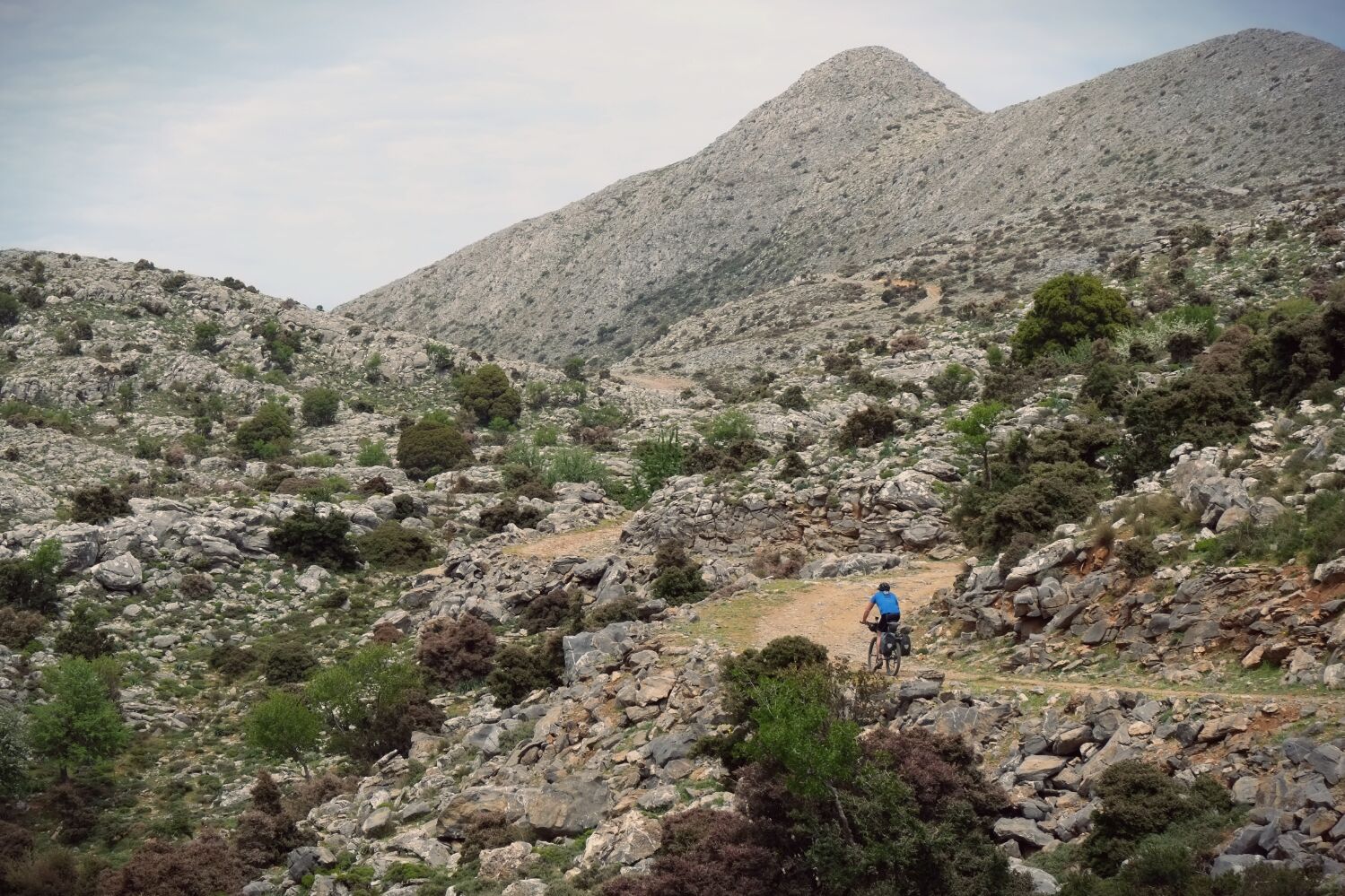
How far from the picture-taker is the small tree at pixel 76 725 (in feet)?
94.7

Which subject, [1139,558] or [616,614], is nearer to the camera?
[1139,558]

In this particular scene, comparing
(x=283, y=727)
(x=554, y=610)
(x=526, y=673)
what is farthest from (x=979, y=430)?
(x=283, y=727)

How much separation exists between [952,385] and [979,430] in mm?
16134

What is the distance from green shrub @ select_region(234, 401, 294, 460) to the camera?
63.2m

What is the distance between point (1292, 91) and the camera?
320 ft

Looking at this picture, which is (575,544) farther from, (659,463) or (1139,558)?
(1139,558)

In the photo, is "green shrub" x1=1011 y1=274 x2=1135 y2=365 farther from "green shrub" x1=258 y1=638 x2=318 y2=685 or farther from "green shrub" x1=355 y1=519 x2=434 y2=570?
"green shrub" x1=258 y1=638 x2=318 y2=685

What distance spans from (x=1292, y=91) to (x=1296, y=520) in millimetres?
98931

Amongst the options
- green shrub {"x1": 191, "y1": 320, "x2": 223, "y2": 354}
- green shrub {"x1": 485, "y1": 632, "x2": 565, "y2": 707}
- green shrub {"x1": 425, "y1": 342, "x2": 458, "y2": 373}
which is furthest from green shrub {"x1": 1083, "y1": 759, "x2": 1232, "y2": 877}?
green shrub {"x1": 191, "y1": 320, "x2": 223, "y2": 354}

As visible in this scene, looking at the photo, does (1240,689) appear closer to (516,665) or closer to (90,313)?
(516,665)

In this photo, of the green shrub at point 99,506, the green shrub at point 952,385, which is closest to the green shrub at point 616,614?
the green shrub at point 952,385

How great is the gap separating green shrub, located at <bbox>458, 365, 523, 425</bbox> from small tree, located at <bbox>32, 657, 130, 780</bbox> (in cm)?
4155

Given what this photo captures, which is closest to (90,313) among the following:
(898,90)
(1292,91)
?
(1292,91)

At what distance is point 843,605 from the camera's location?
26.1m
